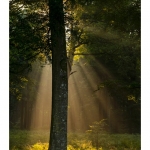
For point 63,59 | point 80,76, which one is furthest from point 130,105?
point 63,59

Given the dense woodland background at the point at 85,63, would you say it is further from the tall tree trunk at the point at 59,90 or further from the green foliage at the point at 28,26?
the tall tree trunk at the point at 59,90

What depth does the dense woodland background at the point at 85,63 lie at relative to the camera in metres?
9.98

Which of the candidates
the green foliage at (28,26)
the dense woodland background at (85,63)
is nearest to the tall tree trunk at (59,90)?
the dense woodland background at (85,63)

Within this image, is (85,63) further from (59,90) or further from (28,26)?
(28,26)

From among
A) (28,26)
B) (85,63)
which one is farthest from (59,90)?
(85,63)

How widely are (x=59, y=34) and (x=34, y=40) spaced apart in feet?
2.90

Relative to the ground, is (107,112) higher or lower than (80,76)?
lower

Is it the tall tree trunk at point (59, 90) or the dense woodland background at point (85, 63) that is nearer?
the tall tree trunk at point (59, 90)

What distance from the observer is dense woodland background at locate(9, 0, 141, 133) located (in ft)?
32.7
